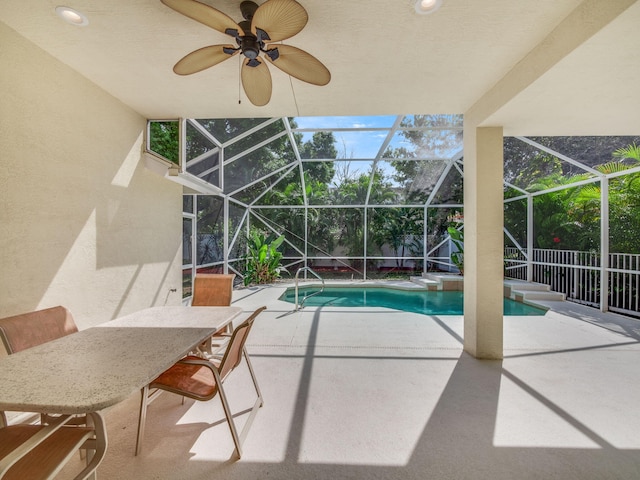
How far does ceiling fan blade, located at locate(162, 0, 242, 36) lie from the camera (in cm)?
157

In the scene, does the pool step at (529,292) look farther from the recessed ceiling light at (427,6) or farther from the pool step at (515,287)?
the recessed ceiling light at (427,6)

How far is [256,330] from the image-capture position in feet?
14.5

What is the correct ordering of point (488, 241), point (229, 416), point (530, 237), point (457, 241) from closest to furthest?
point (229, 416) → point (488, 241) → point (530, 237) → point (457, 241)

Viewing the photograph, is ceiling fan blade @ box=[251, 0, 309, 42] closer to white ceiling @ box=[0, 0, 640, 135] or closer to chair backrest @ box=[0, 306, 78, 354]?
white ceiling @ box=[0, 0, 640, 135]

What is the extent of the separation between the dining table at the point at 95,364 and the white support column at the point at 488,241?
2875 millimetres

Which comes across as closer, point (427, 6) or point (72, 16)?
point (427, 6)

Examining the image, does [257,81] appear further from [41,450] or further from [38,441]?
[41,450]

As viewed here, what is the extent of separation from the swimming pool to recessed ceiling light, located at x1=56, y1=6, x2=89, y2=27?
5.97m

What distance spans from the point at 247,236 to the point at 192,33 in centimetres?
701

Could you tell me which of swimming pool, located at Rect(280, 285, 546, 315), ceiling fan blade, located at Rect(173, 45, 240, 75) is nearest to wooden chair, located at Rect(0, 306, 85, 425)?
ceiling fan blade, located at Rect(173, 45, 240, 75)

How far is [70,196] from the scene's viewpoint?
269 centimetres

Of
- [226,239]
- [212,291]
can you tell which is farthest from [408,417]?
[226,239]

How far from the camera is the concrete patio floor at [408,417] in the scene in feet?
5.98

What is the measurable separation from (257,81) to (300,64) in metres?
0.38
